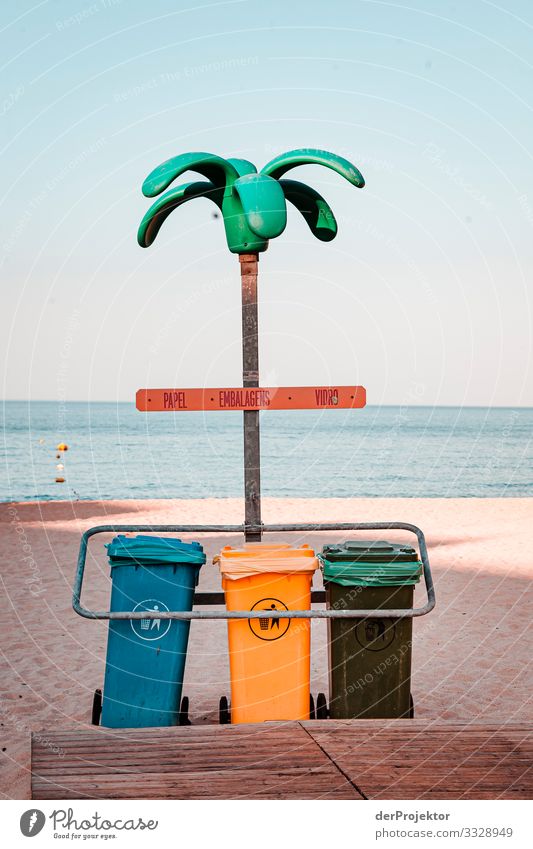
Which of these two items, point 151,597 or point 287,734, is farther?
point 151,597

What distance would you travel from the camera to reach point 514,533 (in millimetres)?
14773

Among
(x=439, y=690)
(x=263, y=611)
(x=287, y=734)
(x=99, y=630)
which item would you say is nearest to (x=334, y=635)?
(x=263, y=611)

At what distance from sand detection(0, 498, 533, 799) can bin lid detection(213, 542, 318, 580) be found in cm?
107

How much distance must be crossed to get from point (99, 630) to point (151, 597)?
415cm

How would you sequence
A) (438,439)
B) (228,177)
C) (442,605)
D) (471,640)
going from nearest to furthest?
(228,177) < (471,640) < (442,605) < (438,439)

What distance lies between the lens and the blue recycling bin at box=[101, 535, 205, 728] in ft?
14.5

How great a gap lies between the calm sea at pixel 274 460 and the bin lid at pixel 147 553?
81.7 ft

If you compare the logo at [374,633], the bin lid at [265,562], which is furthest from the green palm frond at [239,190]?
the logo at [374,633]

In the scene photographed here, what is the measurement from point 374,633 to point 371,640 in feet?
0.12

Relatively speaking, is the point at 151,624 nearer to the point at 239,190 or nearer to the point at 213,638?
the point at 239,190

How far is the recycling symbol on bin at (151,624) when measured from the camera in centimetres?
441

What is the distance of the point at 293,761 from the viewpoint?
339 cm

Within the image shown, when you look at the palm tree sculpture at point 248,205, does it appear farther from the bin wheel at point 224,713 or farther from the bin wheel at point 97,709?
the bin wheel at point 97,709

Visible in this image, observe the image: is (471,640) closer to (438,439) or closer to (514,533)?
(514,533)
